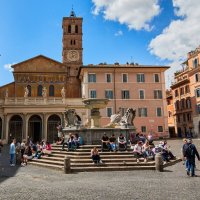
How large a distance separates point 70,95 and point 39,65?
7.19 metres

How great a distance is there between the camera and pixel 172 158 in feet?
48.8

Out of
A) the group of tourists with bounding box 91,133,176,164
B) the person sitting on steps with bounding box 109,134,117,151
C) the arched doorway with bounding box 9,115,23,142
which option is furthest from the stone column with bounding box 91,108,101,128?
the arched doorway with bounding box 9,115,23,142

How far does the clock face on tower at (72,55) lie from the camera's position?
57.0m

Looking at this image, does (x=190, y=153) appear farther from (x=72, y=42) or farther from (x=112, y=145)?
(x=72, y=42)

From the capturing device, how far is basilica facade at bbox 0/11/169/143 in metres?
36.3

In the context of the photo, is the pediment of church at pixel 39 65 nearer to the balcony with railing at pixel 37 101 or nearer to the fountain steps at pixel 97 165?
the balcony with railing at pixel 37 101

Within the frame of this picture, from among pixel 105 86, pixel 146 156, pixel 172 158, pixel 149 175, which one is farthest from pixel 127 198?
pixel 105 86

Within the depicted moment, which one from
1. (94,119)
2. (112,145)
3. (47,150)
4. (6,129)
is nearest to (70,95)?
(6,129)

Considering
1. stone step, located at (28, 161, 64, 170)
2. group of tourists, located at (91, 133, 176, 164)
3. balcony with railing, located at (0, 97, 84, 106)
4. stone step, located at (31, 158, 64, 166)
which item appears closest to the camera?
stone step, located at (28, 161, 64, 170)

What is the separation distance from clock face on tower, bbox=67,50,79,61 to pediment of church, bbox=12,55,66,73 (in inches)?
522

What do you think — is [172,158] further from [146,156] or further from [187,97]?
[187,97]

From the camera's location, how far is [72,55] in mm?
57531

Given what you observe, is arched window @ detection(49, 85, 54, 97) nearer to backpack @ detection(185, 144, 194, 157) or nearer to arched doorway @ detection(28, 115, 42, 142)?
arched doorway @ detection(28, 115, 42, 142)

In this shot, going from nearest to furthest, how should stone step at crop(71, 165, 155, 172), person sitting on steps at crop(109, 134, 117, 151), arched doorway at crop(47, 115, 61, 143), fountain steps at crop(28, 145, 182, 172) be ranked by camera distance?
stone step at crop(71, 165, 155, 172) < fountain steps at crop(28, 145, 182, 172) < person sitting on steps at crop(109, 134, 117, 151) < arched doorway at crop(47, 115, 61, 143)
